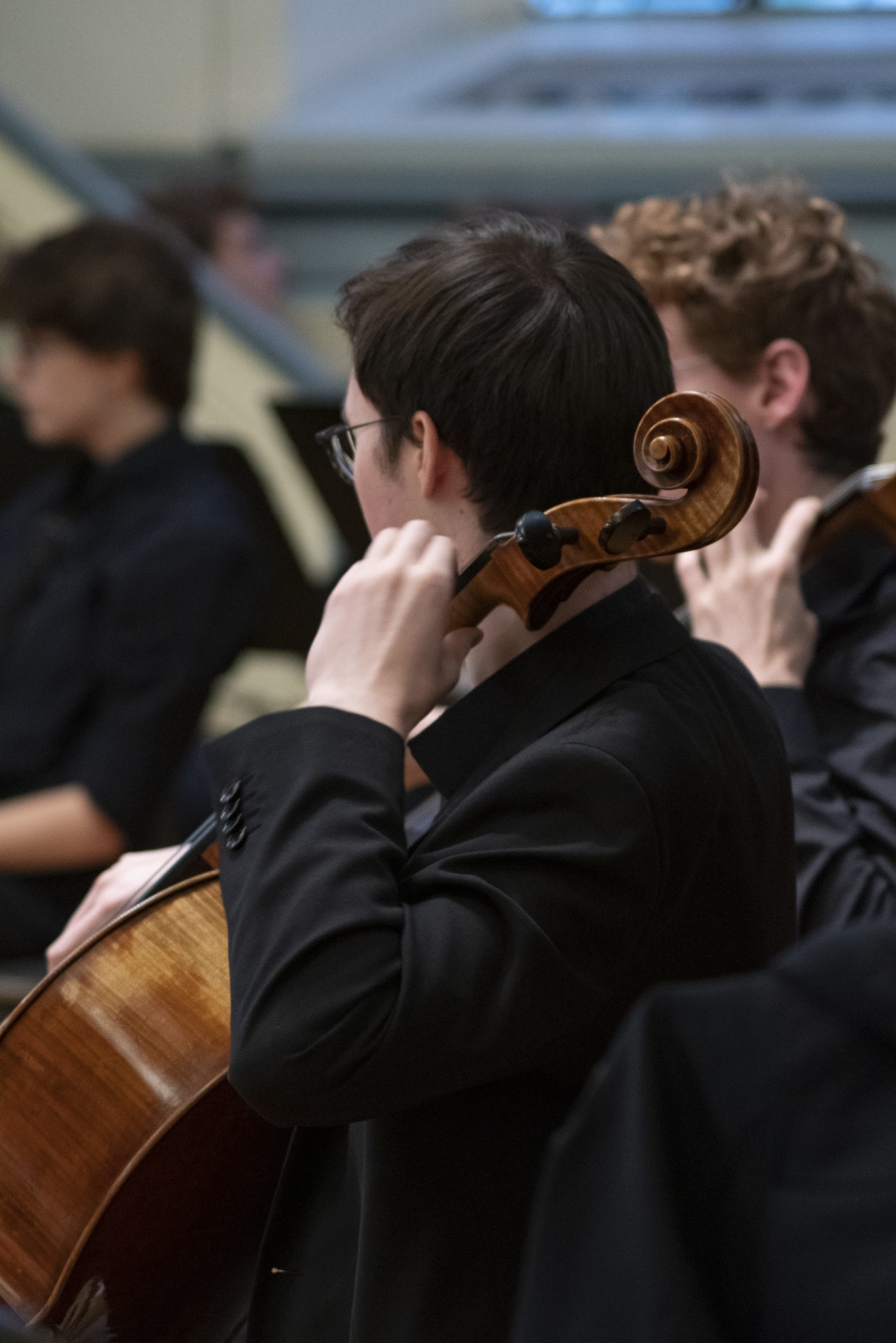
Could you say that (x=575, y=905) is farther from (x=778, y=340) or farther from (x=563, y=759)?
(x=778, y=340)

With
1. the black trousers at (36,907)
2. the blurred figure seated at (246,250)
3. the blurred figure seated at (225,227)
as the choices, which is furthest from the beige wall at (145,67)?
the black trousers at (36,907)

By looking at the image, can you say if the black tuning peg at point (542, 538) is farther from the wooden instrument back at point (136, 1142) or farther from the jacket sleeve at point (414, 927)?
the wooden instrument back at point (136, 1142)

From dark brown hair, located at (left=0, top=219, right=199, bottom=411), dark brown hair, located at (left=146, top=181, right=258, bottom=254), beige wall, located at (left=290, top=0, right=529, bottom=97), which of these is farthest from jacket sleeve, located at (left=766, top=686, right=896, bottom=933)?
beige wall, located at (left=290, top=0, right=529, bottom=97)

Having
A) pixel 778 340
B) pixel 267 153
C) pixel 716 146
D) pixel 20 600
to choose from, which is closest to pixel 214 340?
pixel 267 153

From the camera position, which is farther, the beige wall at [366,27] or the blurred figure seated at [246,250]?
the beige wall at [366,27]

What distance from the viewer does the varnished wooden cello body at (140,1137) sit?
0.98 m

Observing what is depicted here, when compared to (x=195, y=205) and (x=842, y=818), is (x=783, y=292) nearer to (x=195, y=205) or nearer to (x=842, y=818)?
(x=842, y=818)

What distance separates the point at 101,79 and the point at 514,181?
1.62 meters

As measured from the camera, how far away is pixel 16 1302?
1.00 meters

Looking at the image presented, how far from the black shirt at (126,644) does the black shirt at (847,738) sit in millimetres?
1056

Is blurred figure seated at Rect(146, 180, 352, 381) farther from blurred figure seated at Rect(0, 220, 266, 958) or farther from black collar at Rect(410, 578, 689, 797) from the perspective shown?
black collar at Rect(410, 578, 689, 797)

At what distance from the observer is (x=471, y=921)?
0.82 m

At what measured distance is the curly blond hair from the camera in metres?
1.46

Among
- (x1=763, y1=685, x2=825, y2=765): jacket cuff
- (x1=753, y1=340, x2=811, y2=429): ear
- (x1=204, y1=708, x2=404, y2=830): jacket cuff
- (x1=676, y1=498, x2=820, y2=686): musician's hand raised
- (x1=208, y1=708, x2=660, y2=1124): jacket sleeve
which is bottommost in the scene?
(x1=763, y1=685, x2=825, y2=765): jacket cuff
